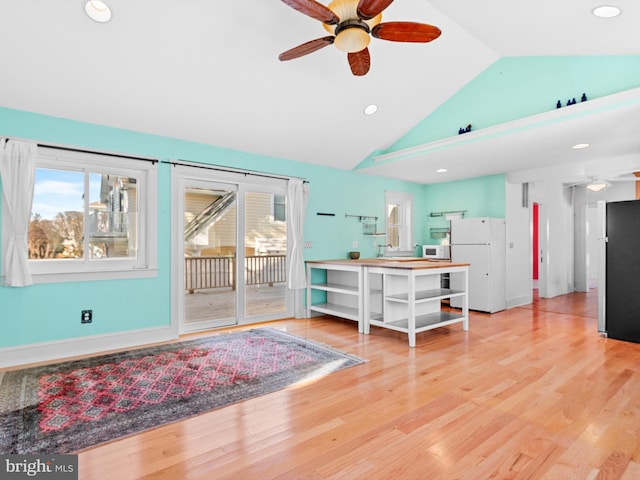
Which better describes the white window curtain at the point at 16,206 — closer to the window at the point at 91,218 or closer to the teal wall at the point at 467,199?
the window at the point at 91,218

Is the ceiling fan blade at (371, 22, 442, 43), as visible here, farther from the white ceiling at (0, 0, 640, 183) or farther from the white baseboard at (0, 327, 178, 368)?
the white baseboard at (0, 327, 178, 368)

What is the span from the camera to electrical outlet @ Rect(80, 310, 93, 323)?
366 cm

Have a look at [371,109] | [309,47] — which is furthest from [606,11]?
[371,109]

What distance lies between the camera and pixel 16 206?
332cm

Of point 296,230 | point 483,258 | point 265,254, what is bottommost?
point 483,258

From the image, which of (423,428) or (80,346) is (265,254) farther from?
(423,428)

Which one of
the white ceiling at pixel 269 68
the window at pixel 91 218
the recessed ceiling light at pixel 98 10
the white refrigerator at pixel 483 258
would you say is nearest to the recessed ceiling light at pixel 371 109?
the white ceiling at pixel 269 68

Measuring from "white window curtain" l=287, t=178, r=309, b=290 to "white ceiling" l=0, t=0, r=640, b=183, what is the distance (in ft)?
1.79

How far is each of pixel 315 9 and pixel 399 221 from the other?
5265 mm

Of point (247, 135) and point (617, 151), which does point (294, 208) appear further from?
point (617, 151)

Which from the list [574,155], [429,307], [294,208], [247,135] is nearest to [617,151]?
[574,155]

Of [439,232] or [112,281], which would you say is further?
[439,232]

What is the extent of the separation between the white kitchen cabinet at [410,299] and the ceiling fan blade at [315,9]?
248cm

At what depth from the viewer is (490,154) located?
16.2 feet
